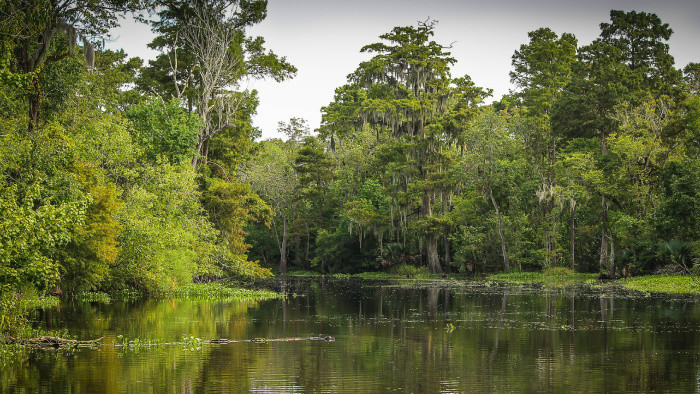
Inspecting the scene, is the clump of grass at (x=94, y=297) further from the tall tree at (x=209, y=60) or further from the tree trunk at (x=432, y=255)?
the tree trunk at (x=432, y=255)

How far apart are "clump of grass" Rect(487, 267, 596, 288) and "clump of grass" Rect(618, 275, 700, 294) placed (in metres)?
3.28

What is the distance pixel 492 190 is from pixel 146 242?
100 ft

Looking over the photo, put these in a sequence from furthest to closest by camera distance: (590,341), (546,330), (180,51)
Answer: (180,51) → (546,330) → (590,341)

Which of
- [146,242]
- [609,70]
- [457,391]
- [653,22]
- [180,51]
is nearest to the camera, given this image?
[457,391]

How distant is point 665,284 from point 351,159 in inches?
1265

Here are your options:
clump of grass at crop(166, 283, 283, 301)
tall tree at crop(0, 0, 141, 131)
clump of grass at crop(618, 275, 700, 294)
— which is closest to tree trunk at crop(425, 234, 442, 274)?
clump of grass at crop(618, 275, 700, 294)

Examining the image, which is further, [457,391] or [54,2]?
[54,2]

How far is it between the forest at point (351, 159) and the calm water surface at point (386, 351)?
9.14ft

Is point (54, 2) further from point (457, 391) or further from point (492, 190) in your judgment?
point (492, 190)

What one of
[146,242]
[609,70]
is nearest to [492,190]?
[609,70]

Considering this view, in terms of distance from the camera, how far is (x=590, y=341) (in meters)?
15.4

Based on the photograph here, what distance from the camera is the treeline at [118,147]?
1576 centimetres

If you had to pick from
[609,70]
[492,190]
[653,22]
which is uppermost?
[653,22]

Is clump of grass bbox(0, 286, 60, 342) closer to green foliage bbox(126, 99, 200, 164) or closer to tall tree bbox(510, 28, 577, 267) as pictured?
green foliage bbox(126, 99, 200, 164)
